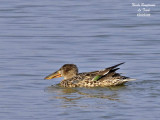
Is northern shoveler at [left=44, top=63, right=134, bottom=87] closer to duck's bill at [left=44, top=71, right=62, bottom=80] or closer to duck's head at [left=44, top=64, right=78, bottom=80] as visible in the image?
duck's bill at [left=44, top=71, right=62, bottom=80]

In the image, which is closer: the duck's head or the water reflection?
the water reflection

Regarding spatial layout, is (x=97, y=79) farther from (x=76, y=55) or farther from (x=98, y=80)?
(x=76, y=55)

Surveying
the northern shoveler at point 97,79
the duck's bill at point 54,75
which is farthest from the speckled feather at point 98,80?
the duck's bill at point 54,75

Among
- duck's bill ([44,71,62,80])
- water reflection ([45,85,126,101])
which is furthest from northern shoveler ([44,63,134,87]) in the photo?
water reflection ([45,85,126,101])

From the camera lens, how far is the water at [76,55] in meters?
10.8

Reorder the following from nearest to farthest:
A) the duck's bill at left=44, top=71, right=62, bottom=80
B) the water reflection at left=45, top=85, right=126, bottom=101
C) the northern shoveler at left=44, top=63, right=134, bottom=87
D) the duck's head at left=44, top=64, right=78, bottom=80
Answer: the water reflection at left=45, top=85, right=126, bottom=101, the northern shoveler at left=44, top=63, right=134, bottom=87, the duck's bill at left=44, top=71, right=62, bottom=80, the duck's head at left=44, top=64, right=78, bottom=80

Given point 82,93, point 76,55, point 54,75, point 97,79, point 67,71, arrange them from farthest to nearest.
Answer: point 76,55 → point 67,71 → point 54,75 → point 97,79 → point 82,93

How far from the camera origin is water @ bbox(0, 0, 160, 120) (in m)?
10.8

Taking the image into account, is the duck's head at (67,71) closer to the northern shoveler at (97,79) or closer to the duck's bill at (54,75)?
the duck's bill at (54,75)

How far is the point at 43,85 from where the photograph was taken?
1306 cm

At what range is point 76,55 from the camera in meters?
15.5

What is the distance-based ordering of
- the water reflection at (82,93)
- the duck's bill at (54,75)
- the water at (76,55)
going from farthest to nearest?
the duck's bill at (54,75) → the water reflection at (82,93) → the water at (76,55)

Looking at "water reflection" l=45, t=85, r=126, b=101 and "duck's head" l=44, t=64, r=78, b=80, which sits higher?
"duck's head" l=44, t=64, r=78, b=80

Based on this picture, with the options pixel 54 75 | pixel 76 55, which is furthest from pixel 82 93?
pixel 76 55
